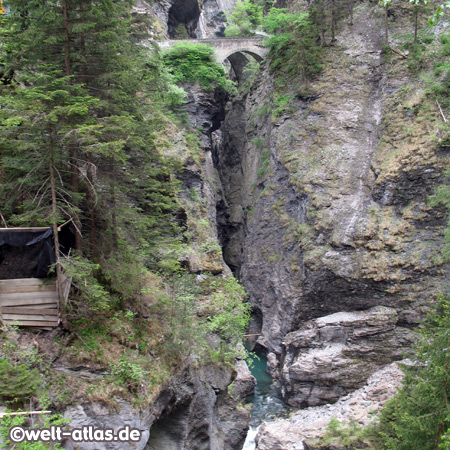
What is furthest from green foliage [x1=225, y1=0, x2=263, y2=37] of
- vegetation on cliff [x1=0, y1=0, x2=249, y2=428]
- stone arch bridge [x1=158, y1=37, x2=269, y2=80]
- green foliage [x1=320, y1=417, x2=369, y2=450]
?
green foliage [x1=320, y1=417, x2=369, y2=450]

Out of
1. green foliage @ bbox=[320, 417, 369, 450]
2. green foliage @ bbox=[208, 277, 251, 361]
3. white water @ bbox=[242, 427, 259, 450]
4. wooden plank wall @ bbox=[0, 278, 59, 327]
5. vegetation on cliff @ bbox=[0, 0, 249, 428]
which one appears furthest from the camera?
white water @ bbox=[242, 427, 259, 450]

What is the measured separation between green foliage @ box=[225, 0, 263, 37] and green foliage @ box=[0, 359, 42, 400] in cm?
3884

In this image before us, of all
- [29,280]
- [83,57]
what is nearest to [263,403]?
[29,280]

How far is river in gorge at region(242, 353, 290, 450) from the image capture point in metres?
21.9

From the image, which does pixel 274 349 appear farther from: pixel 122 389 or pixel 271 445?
pixel 122 389

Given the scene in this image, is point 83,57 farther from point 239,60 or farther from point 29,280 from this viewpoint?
point 239,60

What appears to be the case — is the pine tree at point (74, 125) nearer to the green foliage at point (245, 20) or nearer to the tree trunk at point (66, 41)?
the tree trunk at point (66, 41)

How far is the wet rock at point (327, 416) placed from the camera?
1905cm

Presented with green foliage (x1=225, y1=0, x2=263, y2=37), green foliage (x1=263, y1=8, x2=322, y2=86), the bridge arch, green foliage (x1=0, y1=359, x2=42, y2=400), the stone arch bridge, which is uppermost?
green foliage (x1=225, y1=0, x2=263, y2=37)

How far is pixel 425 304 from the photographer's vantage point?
76.8 feet

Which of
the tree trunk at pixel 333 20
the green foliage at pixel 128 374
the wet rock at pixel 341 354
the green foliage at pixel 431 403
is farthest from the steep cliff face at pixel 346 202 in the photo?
the green foliage at pixel 128 374

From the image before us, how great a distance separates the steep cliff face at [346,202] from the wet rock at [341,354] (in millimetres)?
124

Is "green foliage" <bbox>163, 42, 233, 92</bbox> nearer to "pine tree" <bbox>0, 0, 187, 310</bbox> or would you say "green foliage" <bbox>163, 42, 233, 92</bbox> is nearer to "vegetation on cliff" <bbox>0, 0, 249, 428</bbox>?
"vegetation on cliff" <bbox>0, 0, 249, 428</bbox>

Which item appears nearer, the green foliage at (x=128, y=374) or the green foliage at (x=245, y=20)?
the green foliage at (x=128, y=374)
